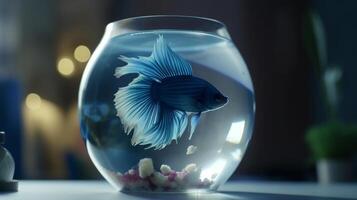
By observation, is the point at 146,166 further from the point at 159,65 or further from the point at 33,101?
the point at 33,101

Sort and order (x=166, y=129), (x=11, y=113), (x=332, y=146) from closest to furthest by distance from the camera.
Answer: (x=166, y=129), (x=332, y=146), (x=11, y=113)

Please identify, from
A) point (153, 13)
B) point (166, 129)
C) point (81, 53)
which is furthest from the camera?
point (81, 53)

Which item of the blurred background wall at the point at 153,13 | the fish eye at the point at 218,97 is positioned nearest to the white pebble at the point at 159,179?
the fish eye at the point at 218,97

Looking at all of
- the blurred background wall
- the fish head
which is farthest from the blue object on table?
the fish head

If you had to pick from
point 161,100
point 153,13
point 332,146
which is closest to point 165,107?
point 161,100

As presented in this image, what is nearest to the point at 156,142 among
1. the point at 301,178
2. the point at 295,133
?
the point at 301,178

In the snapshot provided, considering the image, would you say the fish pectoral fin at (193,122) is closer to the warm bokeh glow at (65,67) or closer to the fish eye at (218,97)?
the fish eye at (218,97)

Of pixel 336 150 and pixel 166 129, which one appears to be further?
pixel 336 150
